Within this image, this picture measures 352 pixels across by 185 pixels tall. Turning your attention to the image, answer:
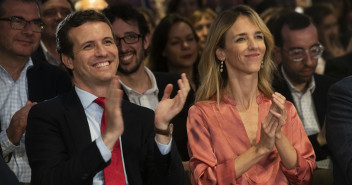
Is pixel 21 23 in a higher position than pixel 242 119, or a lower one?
higher

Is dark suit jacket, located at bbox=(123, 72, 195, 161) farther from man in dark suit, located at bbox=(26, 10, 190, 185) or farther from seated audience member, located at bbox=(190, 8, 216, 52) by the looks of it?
seated audience member, located at bbox=(190, 8, 216, 52)

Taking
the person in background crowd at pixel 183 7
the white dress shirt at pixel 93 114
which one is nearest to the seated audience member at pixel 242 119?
the white dress shirt at pixel 93 114

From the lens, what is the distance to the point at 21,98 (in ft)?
13.0

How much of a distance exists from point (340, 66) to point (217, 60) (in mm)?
1844

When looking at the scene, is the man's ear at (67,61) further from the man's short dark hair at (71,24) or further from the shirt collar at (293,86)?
the shirt collar at (293,86)

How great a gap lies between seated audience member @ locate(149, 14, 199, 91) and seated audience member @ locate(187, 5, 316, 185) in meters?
1.43

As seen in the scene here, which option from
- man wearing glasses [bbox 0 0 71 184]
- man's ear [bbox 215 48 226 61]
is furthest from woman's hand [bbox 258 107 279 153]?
man wearing glasses [bbox 0 0 71 184]

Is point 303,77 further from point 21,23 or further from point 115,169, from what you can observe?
point 115,169

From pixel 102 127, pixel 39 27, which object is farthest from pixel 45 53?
pixel 102 127

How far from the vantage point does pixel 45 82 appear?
13.1 feet

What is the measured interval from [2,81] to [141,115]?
1.17m

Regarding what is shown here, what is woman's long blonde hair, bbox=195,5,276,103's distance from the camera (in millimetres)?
3506

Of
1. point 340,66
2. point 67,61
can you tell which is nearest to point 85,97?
point 67,61

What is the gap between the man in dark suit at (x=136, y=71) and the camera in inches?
168
